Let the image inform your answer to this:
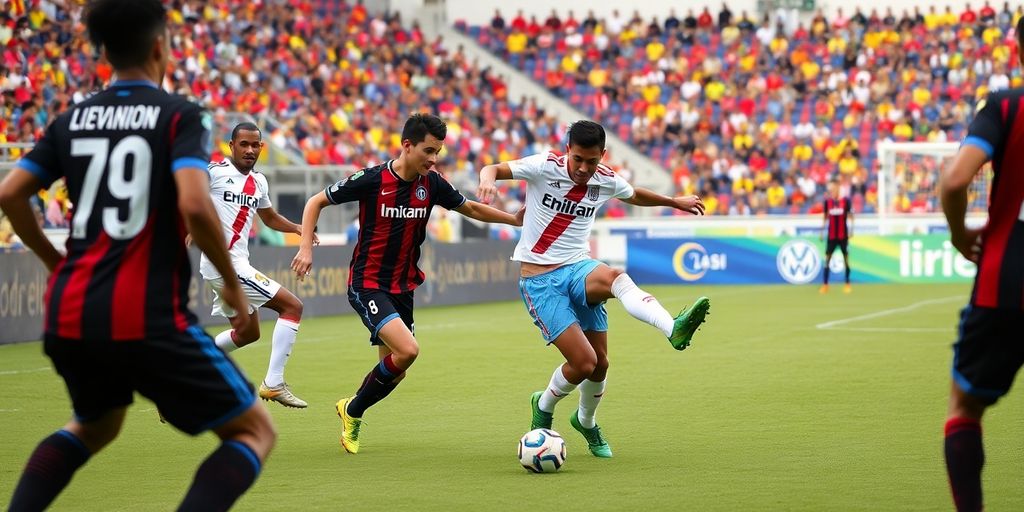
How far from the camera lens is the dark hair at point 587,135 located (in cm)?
825

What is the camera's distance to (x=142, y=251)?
15.1 ft

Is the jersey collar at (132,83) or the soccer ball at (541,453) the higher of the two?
the jersey collar at (132,83)

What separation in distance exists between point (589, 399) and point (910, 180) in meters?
26.3

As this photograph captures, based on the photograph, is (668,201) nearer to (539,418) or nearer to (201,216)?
(539,418)

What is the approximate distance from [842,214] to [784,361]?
13.9 metres

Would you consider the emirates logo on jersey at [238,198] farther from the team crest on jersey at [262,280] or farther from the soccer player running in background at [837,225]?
the soccer player running in background at [837,225]

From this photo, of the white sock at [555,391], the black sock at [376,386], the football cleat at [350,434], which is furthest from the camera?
the black sock at [376,386]

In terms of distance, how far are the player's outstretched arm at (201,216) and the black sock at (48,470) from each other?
2.86 ft

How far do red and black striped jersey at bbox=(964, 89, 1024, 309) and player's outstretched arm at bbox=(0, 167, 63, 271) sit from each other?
130 inches

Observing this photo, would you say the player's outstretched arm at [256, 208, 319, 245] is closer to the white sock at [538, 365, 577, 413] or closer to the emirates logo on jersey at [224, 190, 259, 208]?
the emirates logo on jersey at [224, 190, 259, 208]

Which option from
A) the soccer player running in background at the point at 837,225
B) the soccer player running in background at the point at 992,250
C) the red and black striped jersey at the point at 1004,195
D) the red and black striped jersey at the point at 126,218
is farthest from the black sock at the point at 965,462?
the soccer player running in background at the point at 837,225

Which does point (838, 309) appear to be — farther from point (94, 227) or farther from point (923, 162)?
point (94, 227)

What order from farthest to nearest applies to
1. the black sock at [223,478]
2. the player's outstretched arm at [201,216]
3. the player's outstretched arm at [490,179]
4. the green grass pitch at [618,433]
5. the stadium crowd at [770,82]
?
the stadium crowd at [770,82]
the player's outstretched arm at [490,179]
the green grass pitch at [618,433]
the black sock at [223,478]
the player's outstretched arm at [201,216]

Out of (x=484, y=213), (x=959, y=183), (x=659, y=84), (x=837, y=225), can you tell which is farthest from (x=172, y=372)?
(x=659, y=84)
